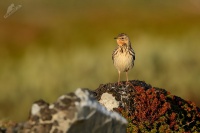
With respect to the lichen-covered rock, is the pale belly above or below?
above

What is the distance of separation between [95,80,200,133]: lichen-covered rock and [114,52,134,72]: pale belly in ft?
3.77

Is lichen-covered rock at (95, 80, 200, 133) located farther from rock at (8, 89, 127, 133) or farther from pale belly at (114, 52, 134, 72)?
rock at (8, 89, 127, 133)

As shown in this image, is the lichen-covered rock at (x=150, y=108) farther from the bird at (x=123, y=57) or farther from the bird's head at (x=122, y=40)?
the bird's head at (x=122, y=40)

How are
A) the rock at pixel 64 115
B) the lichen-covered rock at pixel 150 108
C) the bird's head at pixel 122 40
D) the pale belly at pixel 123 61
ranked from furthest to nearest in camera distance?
the bird's head at pixel 122 40, the pale belly at pixel 123 61, the lichen-covered rock at pixel 150 108, the rock at pixel 64 115

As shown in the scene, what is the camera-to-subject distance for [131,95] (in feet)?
64.6

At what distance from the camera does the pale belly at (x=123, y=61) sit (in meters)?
21.8

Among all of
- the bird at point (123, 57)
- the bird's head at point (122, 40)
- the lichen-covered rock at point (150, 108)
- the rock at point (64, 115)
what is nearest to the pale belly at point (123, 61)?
the bird at point (123, 57)

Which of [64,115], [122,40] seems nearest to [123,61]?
[122,40]

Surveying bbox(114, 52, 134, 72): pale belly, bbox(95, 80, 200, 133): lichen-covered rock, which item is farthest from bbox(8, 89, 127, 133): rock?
bbox(114, 52, 134, 72): pale belly

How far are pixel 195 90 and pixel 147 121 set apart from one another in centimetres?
645

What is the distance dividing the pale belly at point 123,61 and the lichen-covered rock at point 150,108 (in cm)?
115

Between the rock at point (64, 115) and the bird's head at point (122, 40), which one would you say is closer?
the rock at point (64, 115)

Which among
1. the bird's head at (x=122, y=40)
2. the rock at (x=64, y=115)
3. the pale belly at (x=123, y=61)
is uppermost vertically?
the bird's head at (x=122, y=40)

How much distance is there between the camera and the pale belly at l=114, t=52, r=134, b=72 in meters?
21.8
